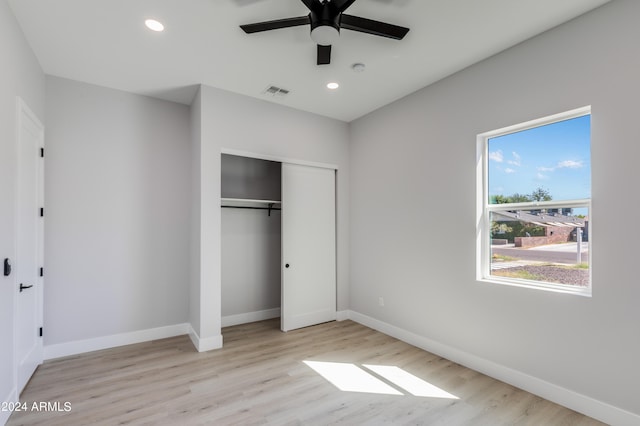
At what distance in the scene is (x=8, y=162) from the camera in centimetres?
229

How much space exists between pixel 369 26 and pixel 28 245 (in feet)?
11.5

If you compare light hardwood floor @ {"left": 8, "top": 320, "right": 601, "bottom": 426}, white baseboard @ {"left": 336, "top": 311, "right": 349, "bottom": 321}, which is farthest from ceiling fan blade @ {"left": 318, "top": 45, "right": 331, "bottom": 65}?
white baseboard @ {"left": 336, "top": 311, "right": 349, "bottom": 321}

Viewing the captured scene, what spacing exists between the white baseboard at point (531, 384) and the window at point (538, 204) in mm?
783

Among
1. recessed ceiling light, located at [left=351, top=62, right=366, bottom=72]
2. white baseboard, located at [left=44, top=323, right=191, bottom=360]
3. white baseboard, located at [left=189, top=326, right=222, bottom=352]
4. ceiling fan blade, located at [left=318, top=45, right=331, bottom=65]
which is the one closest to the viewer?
ceiling fan blade, located at [left=318, top=45, right=331, bottom=65]

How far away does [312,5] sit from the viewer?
6.74ft

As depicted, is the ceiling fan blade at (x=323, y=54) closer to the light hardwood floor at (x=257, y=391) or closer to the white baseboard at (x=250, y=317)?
the light hardwood floor at (x=257, y=391)

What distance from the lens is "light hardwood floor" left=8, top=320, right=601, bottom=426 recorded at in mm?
2303

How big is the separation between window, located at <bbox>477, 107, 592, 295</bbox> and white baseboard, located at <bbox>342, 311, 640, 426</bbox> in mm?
783

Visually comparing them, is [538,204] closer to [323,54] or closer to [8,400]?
[323,54]

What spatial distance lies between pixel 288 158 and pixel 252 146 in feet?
1.74

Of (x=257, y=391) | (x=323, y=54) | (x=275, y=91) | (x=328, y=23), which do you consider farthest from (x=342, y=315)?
(x=328, y=23)

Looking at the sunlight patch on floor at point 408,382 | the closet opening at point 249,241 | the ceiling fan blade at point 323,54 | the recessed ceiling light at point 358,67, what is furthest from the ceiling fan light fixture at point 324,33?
the sunlight patch on floor at point 408,382

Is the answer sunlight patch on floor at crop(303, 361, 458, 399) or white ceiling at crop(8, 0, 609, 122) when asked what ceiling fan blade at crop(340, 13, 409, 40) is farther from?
sunlight patch on floor at crop(303, 361, 458, 399)

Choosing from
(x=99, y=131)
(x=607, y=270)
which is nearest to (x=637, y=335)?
(x=607, y=270)
